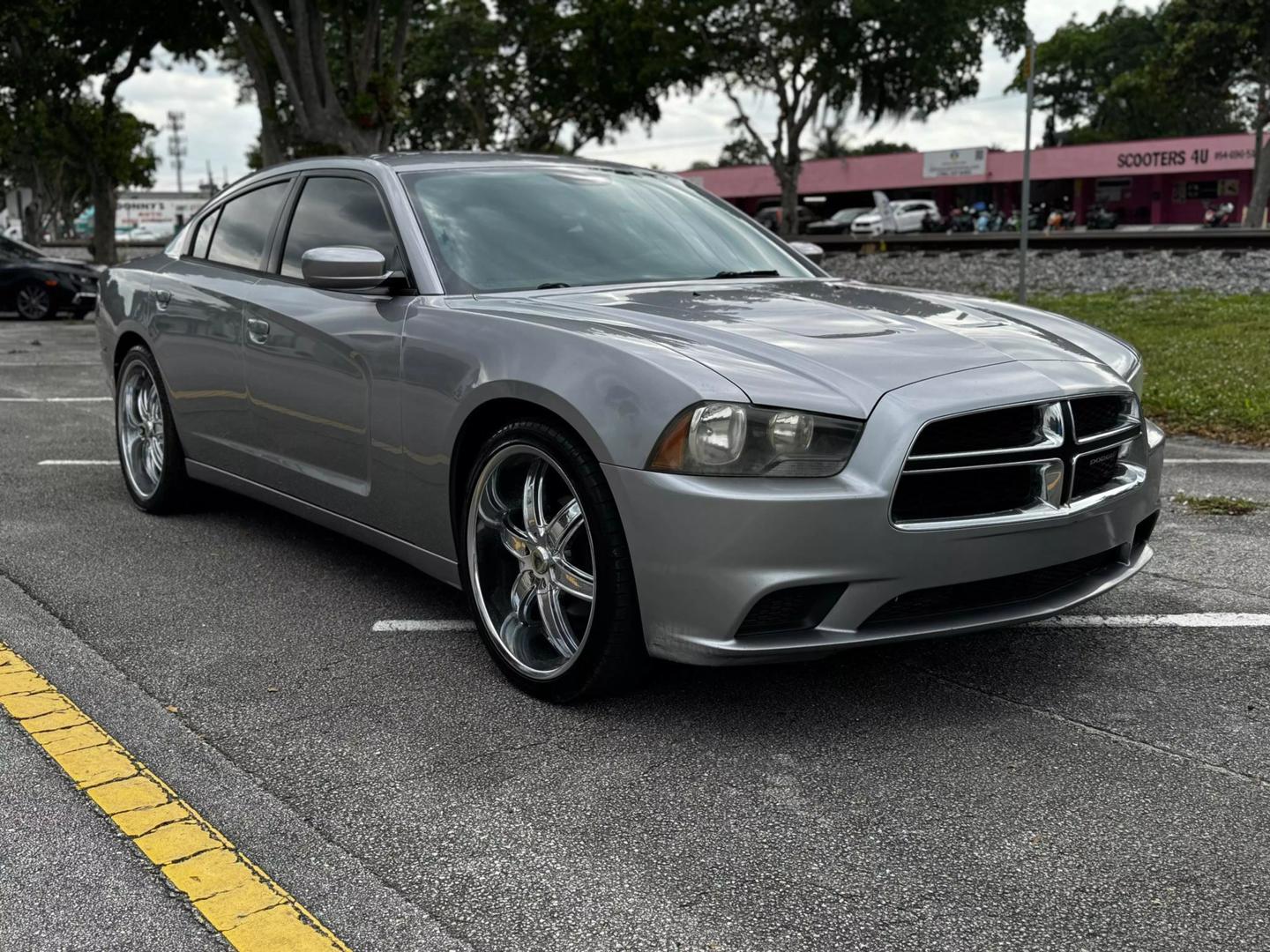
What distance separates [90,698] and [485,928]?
171 centimetres

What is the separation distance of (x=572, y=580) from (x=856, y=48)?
33.3 metres

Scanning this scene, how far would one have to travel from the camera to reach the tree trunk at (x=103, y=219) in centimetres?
3170

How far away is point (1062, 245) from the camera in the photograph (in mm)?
22469

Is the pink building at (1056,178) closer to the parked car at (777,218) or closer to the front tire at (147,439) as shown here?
the parked car at (777,218)

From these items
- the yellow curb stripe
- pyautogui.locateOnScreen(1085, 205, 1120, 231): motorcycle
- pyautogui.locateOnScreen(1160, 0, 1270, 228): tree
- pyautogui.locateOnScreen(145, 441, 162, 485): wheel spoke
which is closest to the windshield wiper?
the yellow curb stripe

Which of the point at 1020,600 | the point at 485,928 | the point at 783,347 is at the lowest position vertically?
the point at 485,928

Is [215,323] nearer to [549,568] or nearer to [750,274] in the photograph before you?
[750,274]

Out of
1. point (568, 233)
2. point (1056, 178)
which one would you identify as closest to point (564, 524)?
point (568, 233)

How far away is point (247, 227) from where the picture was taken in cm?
551

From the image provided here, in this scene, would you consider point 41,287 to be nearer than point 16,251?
Yes

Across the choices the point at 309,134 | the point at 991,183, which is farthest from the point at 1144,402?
the point at 991,183

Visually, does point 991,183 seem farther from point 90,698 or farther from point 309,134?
point 90,698

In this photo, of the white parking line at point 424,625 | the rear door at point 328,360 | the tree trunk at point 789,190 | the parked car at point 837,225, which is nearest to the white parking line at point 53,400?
the rear door at point 328,360

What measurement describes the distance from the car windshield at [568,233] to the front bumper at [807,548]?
1247mm
